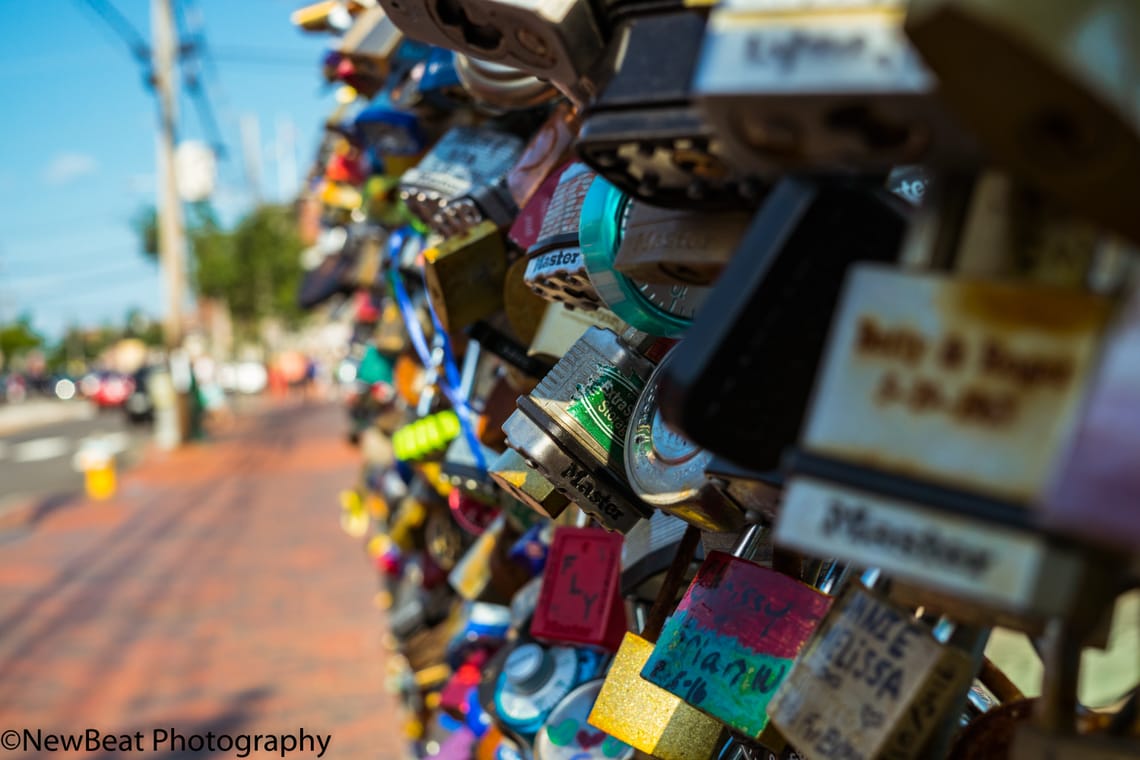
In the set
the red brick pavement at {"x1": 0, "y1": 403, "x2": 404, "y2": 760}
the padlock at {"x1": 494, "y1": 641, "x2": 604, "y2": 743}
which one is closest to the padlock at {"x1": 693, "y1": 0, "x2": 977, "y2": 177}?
the padlock at {"x1": 494, "y1": 641, "x2": 604, "y2": 743}

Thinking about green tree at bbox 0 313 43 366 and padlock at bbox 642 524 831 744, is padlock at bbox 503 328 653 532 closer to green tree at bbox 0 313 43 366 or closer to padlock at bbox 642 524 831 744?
padlock at bbox 642 524 831 744

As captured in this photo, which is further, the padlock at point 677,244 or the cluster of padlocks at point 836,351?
the padlock at point 677,244

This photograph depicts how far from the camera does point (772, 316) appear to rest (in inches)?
26.3

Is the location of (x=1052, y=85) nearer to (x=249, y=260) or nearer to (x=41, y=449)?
(x=41, y=449)

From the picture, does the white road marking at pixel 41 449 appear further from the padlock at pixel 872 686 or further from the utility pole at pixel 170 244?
the padlock at pixel 872 686

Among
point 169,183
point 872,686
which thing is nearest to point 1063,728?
point 872,686

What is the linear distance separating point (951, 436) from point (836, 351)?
73 mm

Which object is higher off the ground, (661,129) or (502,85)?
(661,129)

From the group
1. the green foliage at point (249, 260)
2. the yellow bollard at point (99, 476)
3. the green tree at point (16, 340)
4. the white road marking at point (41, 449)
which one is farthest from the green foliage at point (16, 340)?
the yellow bollard at point (99, 476)

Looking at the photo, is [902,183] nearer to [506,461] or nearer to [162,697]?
[506,461]

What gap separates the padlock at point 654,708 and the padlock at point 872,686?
12.2 inches

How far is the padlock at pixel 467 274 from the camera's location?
4.99 feet

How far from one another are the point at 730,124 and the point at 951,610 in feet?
1.26

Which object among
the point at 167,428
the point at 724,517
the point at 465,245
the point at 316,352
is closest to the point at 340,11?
the point at 465,245
